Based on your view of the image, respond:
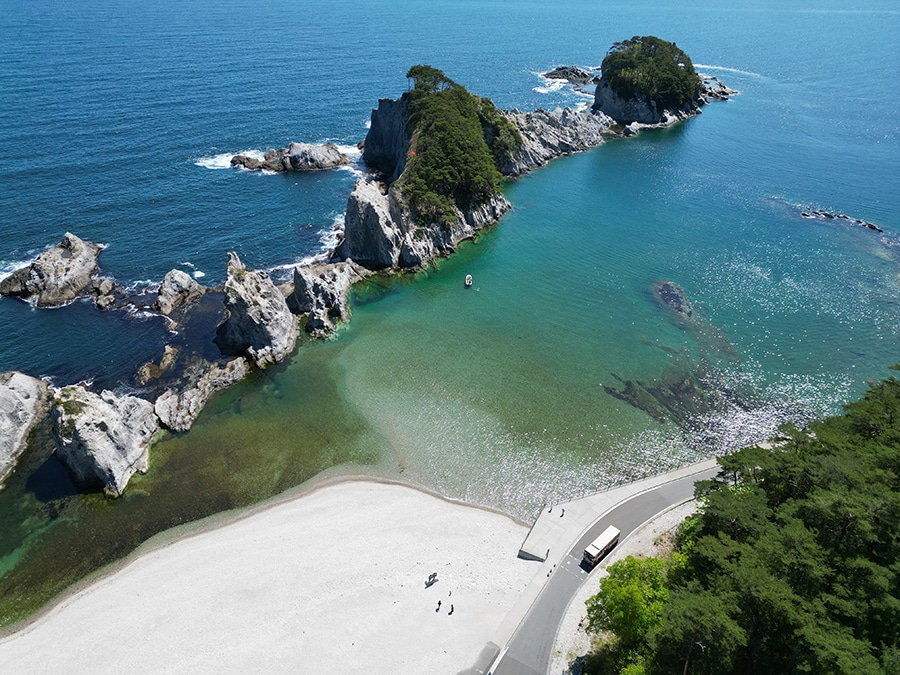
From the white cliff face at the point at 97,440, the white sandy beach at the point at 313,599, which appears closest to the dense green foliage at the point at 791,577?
the white sandy beach at the point at 313,599

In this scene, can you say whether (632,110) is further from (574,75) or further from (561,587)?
(561,587)

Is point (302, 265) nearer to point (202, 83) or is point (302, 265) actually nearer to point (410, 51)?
point (202, 83)

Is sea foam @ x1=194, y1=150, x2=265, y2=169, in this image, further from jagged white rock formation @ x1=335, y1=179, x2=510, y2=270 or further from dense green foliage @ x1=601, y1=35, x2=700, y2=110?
dense green foliage @ x1=601, y1=35, x2=700, y2=110

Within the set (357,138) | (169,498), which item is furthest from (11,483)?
(357,138)

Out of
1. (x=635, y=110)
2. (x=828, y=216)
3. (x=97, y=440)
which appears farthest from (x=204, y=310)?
(x=635, y=110)

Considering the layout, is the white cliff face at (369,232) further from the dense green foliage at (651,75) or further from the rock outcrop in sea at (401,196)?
the dense green foliage at (651,75)

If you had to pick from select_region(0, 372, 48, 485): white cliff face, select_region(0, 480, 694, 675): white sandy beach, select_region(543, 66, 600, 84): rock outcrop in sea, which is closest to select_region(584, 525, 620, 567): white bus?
select_region(0, 480, 694, 675): white sandy beach
